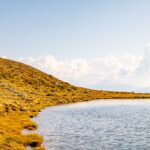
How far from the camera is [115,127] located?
2327 inches

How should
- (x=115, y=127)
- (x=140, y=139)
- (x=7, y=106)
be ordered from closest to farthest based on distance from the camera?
(x=140, y=139), (x=115, y=127), (x=7, y=106)

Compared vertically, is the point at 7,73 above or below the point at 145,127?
above

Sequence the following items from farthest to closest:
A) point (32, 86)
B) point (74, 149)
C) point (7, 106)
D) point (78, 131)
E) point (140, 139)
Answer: point (32, 86) → point (7, 106) → point (78, 131) → point (140, 139) → point (74, 149)

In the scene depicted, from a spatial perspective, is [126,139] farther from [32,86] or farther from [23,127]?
[32,86]

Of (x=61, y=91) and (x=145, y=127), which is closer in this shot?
(x=145, y=127)

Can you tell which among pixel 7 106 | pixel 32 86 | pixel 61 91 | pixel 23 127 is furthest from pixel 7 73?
pixel 23 127

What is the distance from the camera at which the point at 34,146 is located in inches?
1697

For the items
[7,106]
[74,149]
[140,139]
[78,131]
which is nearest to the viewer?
[74,149]

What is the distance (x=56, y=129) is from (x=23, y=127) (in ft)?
20.1

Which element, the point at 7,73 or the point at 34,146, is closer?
the point at 34,146

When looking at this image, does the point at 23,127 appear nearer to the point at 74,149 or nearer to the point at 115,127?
the point at 115,127

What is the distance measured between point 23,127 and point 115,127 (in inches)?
632

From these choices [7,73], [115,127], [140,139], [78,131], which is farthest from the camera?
[7,73]

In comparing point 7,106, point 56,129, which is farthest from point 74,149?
point 7,106
